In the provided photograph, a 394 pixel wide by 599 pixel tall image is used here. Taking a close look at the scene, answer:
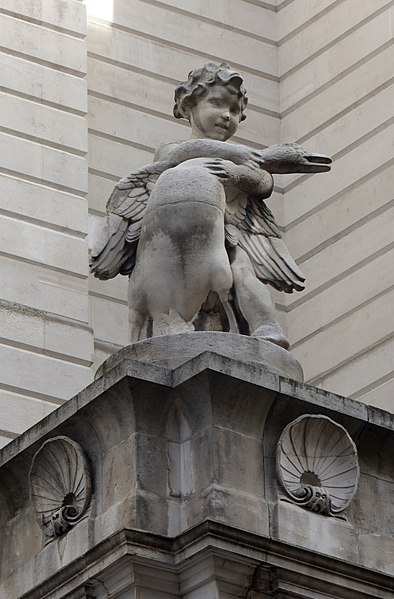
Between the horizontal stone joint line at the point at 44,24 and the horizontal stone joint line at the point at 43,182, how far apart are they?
199 cm

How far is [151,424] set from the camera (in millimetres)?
13969

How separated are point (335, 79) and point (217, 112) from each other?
9113 mm

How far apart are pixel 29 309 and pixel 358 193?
453cm

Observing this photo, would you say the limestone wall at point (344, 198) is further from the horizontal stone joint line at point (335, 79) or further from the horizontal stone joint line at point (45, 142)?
the horizontal stone joint line at point (45, 142)

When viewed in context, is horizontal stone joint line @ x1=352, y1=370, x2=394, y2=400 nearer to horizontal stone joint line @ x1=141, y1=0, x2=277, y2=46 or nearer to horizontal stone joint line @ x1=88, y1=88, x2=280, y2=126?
horizontal stone joint line @ x1=88, y1=88, x2=280, y2=126

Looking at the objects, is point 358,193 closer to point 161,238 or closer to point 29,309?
point 29,309

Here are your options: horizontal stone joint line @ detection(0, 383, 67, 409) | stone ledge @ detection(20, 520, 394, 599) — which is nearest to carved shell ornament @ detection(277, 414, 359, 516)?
stone ledge @ detection(20, 520, 394, 599)

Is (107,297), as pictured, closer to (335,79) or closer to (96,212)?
(96,212)

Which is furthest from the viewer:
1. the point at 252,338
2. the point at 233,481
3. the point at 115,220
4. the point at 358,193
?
the point at 358,193

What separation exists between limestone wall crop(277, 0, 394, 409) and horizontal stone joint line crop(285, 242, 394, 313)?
0.01 m

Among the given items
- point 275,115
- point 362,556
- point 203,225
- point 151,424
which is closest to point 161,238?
point 203,225

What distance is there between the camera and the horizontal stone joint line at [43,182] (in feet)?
→ 73.7

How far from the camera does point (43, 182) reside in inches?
893

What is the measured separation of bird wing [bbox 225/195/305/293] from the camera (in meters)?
15.5
